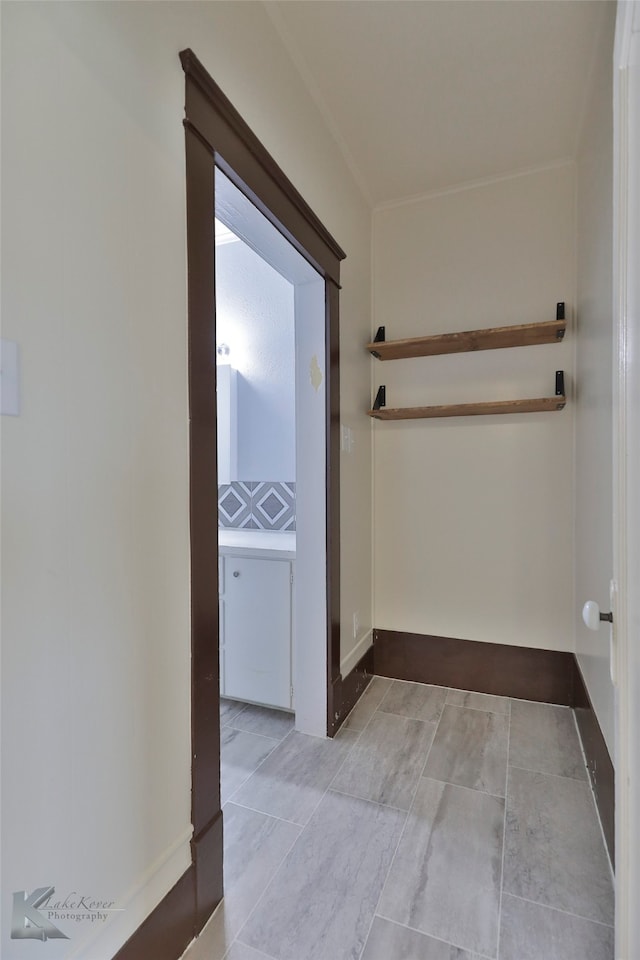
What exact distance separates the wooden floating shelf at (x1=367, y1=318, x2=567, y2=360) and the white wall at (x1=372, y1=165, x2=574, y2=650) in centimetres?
7

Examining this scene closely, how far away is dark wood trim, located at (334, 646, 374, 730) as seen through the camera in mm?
2230

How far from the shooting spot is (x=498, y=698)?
99.0 inches

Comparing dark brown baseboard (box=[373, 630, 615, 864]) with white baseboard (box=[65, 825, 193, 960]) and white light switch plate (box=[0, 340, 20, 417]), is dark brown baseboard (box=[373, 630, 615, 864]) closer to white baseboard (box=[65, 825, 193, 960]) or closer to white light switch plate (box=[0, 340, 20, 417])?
white baseboard (box=[65, 825, 193, 960])

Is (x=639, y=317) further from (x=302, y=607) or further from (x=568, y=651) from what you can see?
(x=568, y=651)

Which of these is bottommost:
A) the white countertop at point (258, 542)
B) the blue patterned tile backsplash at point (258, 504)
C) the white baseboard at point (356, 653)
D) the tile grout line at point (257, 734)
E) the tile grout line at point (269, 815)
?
the tile grout line at point (257, 734)

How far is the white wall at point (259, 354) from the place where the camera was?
2887mm

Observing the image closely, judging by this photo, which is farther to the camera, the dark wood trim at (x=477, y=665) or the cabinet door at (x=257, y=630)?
the dark wood trim at (x=477, y=665)

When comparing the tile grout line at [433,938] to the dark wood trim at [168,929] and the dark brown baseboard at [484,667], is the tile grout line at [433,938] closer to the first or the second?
the dark wood trim at [168,929]

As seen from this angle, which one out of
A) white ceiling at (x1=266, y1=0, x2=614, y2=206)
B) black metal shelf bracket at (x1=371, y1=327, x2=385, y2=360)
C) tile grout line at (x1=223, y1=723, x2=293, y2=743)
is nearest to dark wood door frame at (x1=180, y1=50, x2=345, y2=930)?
white ceiling at (x1=266, y1=0, x2=614, y2=206)

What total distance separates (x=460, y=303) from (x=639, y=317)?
6.07 feet

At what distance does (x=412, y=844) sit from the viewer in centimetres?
152

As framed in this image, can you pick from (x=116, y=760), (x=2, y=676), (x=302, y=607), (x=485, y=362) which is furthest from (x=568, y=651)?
(x=2, y=676)

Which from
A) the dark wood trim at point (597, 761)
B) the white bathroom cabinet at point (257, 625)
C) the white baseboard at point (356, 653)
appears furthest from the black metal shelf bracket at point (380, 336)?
the dark wood trim at point (597, 761)

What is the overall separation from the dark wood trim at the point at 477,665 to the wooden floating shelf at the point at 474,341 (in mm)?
1669
